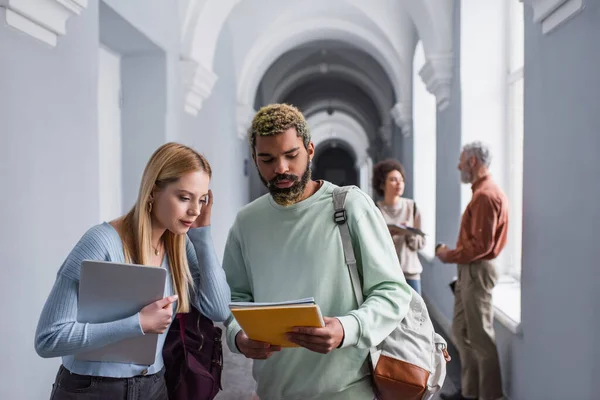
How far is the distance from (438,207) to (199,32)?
3514 millimetres

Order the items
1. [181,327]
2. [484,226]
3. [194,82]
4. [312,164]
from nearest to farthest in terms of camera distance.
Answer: [181,327] < [312,164] < [484,226] < [194,82]

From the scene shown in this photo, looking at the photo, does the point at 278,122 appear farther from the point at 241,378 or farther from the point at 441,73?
→ the point at 441,73

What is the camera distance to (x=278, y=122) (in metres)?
1.70

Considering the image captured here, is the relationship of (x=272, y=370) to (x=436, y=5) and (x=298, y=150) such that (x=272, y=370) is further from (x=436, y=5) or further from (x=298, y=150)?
(x=436, y=5)

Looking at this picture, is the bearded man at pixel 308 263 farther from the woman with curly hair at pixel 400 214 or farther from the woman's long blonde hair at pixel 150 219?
the woman with curly hair at pixel 400 214

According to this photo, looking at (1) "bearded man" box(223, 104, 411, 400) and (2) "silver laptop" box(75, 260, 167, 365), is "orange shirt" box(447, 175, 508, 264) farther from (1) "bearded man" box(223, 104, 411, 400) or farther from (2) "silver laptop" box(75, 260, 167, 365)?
(2) "silver laptop" box(75, 260, 167, 365)

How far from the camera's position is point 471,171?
13.5 ft

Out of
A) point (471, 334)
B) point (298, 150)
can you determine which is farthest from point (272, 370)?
point (471, 334)

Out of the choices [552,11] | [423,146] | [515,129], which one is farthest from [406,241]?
[423,146]

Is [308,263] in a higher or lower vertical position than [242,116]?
lower

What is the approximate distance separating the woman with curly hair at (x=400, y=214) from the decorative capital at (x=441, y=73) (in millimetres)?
1711

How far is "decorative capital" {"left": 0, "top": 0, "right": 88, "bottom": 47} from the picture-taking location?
2648 millimetres

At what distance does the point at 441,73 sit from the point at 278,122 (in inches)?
191

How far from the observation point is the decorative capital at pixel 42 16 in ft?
8.69
